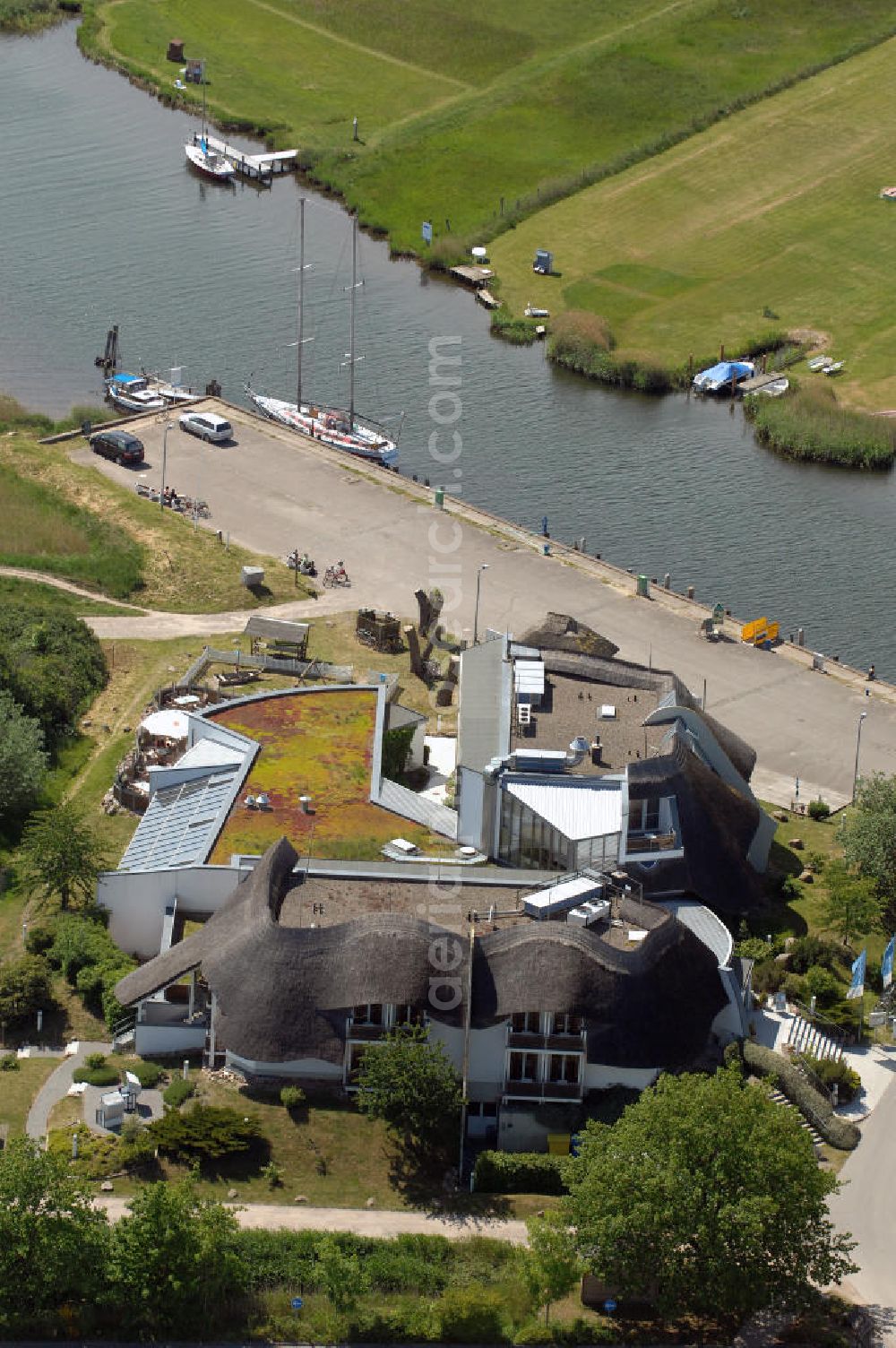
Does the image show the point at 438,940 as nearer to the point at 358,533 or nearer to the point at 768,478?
the point at 358,533

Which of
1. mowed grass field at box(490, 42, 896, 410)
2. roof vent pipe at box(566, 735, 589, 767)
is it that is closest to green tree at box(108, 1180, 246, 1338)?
roof vent pipe at box(566, 735, 589, 767)

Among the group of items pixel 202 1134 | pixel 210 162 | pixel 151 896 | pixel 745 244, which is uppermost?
pixel 151 896

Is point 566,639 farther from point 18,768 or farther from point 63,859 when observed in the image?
point 63,859

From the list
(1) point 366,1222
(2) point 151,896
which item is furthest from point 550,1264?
(2) point 151,896

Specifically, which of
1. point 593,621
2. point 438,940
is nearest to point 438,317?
point 593,621

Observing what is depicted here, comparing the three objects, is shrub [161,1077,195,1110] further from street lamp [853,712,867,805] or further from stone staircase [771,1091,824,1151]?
street lamp [853,712,867,805]

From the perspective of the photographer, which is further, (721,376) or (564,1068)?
(721,376)

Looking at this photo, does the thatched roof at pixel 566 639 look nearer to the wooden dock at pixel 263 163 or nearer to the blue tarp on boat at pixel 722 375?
the blue tarp on boat at pixel 722 375
